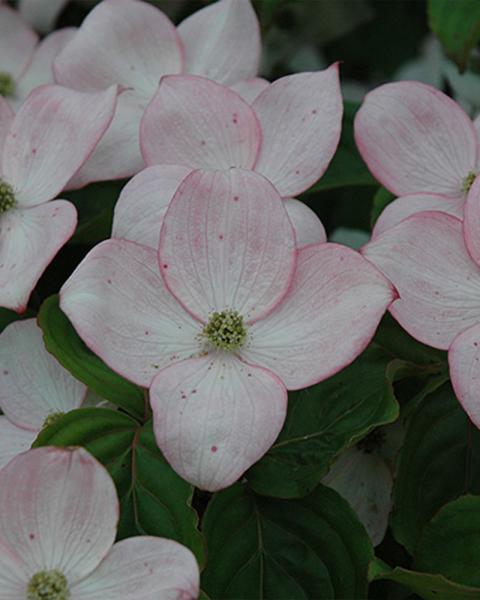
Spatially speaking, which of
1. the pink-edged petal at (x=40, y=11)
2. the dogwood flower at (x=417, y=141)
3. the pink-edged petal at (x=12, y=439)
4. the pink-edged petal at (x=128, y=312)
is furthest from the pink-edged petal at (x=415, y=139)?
the pink-edged petal at (x=40, y=11)

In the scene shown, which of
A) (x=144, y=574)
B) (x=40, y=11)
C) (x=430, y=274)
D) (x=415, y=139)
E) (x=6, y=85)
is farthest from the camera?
(x=40, y=11)

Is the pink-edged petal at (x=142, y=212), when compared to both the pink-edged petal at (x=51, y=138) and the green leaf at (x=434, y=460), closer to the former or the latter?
the pink-edged petal at (x=51, y=138)

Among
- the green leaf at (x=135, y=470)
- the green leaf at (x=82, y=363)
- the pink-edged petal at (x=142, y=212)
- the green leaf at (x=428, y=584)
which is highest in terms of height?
the pink-edged petal at (x=142, y=212)

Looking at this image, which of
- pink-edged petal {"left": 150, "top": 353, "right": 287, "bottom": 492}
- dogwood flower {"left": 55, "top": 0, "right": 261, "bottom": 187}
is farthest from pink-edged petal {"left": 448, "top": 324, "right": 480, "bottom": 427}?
dogwood flower {"left": 55, "top": 0, "right": 261, "bottom": 187}

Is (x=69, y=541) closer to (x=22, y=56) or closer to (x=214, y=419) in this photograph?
(x=214, y=419)

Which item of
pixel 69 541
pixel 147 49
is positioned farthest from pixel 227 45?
pixel 69 541

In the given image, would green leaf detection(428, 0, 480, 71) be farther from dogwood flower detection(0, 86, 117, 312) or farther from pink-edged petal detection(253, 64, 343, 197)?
dogwood flower detection(0, 86, 117, 312)
